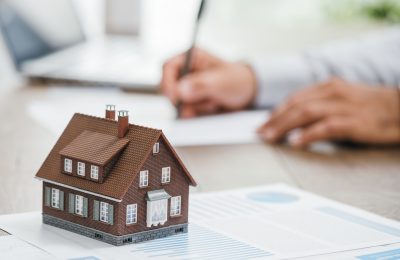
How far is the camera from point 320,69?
5.32 feet

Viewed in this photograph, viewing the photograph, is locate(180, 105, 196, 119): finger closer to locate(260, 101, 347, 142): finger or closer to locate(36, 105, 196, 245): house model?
locate(260, 101, 347, 142): finger

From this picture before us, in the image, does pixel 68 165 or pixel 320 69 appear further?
pixel 320 69

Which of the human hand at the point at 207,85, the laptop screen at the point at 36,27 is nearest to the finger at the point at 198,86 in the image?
the human hand at the point at 207,85

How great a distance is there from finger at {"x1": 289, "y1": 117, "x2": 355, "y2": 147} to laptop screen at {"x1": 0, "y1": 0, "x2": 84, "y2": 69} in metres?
0.63

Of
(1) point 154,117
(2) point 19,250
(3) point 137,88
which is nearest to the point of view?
(2) point 19,250

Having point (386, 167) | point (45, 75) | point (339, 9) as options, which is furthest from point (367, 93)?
point (339, 9)

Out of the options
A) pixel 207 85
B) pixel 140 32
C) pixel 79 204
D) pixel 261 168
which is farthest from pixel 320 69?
pixel 79 204

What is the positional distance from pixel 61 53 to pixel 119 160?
1.12 meters

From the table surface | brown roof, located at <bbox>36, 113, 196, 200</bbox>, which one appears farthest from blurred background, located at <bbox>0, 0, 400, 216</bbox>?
brown roof, located at <bbox>36, 113, 196, 200</bbox>

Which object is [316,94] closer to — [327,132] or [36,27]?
[327,132]

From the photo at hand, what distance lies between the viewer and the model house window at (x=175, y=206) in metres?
0.76

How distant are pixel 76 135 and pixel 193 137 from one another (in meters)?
0.53

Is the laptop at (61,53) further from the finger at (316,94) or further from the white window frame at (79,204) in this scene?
the white window frame at (79,204)

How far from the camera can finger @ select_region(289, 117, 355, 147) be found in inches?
51.9
